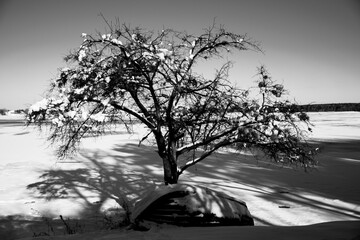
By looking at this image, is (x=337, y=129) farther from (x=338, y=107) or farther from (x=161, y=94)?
(x=338, y=107)

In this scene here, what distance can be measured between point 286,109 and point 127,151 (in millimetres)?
13831

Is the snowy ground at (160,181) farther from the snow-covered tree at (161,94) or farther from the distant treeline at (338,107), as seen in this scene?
the distant treeline at (338,107)

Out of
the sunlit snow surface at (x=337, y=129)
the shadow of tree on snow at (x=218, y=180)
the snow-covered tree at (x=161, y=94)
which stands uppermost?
the snow-covered tree at (x=161, y=94)

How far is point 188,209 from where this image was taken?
4633mm

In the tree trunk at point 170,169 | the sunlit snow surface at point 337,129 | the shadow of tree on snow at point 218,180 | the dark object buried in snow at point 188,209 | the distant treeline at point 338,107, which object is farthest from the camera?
the distant treeline at point 338,107

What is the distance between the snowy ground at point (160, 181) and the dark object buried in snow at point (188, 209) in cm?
33

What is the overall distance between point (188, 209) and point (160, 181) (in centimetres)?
633

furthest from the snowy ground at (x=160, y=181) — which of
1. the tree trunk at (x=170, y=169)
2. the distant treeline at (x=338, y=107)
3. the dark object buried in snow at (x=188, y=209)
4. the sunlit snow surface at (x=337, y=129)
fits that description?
the distant treeline at (x=338, y=107)

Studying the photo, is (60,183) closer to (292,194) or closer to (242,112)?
(242,112)

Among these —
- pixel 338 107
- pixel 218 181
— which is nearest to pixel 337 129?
pixel 218 181

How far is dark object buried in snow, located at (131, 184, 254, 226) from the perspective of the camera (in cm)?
458

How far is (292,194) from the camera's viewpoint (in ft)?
29.6

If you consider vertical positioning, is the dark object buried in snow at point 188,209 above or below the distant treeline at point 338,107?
below

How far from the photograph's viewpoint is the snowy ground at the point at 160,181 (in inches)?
158
